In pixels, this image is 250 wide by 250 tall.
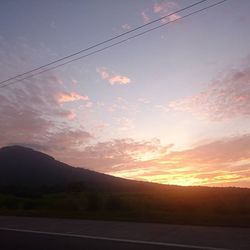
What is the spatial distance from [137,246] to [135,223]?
4546 millimetres

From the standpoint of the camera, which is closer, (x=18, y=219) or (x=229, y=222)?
(x=229, y=222)

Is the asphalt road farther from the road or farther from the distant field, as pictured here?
the distant field

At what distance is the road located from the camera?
38.8 feet

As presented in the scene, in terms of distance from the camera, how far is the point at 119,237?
1352 cm

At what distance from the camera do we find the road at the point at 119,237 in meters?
11.8

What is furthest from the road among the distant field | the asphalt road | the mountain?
the mountain

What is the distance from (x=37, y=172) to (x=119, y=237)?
135 m

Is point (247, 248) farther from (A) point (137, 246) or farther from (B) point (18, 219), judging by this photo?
(B) point (18, 219)

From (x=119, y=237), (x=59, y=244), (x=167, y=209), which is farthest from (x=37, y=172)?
(x=59, y=244)

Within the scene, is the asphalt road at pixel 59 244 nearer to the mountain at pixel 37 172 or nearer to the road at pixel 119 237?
the road at pixel 119 237

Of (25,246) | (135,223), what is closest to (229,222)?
(135,223)

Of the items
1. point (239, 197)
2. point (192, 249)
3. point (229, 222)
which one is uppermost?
point (239, 197)

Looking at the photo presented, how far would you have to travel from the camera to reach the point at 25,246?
12570 mm

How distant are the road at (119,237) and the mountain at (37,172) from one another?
9937 cm
